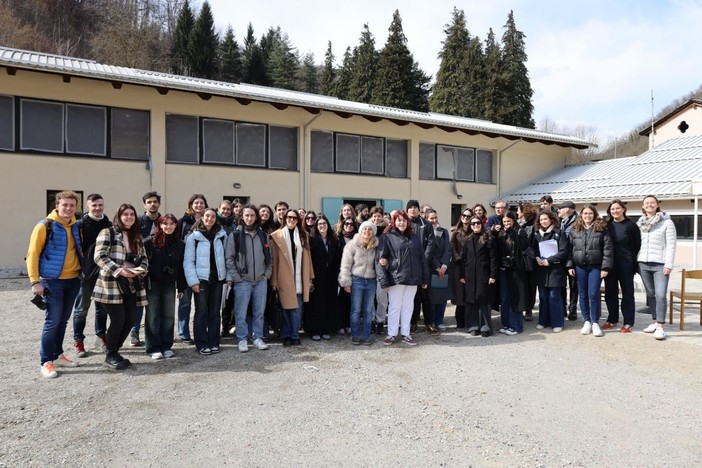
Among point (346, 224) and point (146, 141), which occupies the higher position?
point (146, 141)

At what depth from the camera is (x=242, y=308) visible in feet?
19.2

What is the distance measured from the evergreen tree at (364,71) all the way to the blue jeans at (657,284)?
35.3m

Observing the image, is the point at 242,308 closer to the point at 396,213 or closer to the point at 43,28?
the point at 396,213

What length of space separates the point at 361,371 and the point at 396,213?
218 centimetres

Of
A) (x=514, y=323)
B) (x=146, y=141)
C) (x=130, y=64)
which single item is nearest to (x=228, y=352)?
(x=514, y=323)

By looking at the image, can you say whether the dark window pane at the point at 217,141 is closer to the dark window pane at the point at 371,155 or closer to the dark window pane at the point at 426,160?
the dark window pane at the point at 371,155

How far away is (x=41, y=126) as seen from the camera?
40.3 ft

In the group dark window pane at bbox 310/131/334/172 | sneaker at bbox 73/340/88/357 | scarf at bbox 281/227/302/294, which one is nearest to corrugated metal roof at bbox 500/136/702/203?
dark window pane at bbox 310/131/334/172

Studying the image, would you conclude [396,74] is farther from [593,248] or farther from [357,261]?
[357,261]

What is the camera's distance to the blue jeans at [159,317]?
5.50 m

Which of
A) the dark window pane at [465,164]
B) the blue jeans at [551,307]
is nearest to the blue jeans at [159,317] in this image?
the blue jeans at [551,307]

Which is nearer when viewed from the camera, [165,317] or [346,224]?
[165,317]

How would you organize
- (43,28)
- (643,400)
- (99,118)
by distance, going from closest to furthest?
(643,400)
(99,118)
(43,28)

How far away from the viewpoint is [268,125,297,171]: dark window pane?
1560 centimetres
